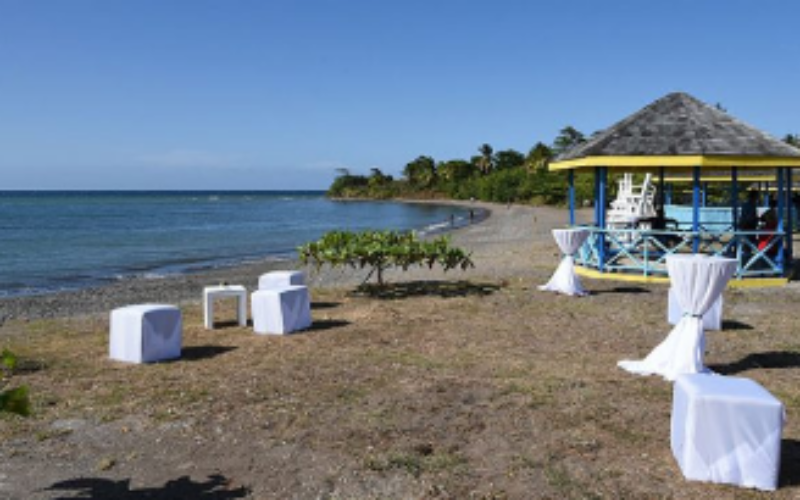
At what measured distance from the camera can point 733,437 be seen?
4621mm

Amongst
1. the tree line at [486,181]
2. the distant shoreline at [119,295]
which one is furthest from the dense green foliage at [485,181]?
the distant shoreline at [119,295]

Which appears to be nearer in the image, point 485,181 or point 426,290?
point 426,290

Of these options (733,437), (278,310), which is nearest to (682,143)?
(278,310)

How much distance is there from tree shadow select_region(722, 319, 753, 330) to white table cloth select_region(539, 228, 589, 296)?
2.67 metres

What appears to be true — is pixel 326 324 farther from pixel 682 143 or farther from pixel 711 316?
pixel 682 143

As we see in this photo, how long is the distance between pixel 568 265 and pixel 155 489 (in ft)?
29.4

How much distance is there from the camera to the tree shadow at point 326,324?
383 inches

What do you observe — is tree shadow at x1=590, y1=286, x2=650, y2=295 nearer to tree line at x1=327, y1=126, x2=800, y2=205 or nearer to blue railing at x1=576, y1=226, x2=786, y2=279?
blue railing at x1=576, y1=226, x2=786, y2=279

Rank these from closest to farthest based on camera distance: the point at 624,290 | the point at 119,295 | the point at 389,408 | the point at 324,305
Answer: the point at 389,408
the point at 324,305
the point at 624,290
the point at 119,295

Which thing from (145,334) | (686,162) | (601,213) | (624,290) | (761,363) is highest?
(686,162)

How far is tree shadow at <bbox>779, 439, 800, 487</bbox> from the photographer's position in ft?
15.5

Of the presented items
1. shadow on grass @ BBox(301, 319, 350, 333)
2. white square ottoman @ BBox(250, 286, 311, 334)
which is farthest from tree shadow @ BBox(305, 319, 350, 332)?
white square ottoman @ BBox(250, 286, 311, 334)

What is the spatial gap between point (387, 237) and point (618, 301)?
395 centimetres

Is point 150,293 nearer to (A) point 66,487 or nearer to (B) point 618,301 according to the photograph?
(B) point 618,301
